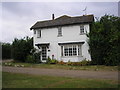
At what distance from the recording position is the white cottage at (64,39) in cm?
2570

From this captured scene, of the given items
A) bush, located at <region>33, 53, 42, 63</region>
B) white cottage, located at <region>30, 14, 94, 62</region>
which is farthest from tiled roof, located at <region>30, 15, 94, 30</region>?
bush, located at <region>33, 53, 42, 63</region>

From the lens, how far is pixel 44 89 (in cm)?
816

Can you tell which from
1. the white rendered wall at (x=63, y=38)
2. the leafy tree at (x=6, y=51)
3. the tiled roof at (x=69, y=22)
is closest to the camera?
the white rendered wall at (x=63, y=38)

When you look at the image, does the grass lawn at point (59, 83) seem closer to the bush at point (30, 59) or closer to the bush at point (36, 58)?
the bush at point (30, 59)

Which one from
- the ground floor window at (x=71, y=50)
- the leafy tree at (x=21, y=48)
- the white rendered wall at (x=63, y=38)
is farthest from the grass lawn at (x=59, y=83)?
the leafy tree at (x=21, y=48)

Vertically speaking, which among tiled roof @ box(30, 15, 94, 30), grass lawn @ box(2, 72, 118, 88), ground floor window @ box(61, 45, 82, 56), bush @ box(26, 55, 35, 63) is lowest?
grass lawn @ box(2, 72, 118, 88)

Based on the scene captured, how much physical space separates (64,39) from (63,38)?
24 centimetres

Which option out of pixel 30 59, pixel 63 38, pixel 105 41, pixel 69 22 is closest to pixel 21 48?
pixel 30 59

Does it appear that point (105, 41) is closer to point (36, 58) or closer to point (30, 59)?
point (36, 58)

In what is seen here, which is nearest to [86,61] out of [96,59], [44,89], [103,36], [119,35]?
[96,59]

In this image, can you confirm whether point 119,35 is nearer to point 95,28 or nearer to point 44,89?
point 95,28

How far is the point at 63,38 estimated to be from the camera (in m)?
27.1

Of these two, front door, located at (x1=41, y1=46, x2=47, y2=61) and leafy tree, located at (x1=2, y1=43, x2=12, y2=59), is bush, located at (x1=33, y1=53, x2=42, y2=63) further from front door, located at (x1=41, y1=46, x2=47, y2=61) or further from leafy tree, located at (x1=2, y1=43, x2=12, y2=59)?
leafy tree, located at (x1=2, y1=43, x2=12, y2=59)

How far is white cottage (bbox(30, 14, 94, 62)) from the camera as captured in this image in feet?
84.3
